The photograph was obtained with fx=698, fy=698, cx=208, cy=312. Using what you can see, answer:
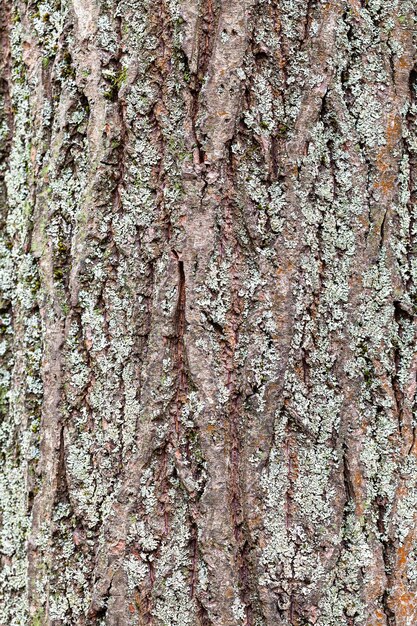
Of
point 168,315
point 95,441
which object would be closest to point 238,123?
point 168,315

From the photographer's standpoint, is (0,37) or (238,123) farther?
(0,37)

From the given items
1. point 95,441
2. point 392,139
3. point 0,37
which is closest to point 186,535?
point 95,441

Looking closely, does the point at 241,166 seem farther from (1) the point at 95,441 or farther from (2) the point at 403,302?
(1) the point at 95,441

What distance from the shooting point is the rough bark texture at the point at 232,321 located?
1.19 meters

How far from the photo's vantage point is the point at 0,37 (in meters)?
1.50

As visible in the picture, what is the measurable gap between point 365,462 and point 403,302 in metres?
0.30

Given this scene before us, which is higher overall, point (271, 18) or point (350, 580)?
point (271, 18)

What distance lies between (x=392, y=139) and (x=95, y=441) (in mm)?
759

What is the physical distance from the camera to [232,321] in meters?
1.20

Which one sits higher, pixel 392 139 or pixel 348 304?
pixel 392 139

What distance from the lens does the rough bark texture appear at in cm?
119

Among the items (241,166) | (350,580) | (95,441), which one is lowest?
(350,580)

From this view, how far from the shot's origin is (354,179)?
124 cm

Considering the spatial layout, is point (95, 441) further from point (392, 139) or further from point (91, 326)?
point (392, 139)
